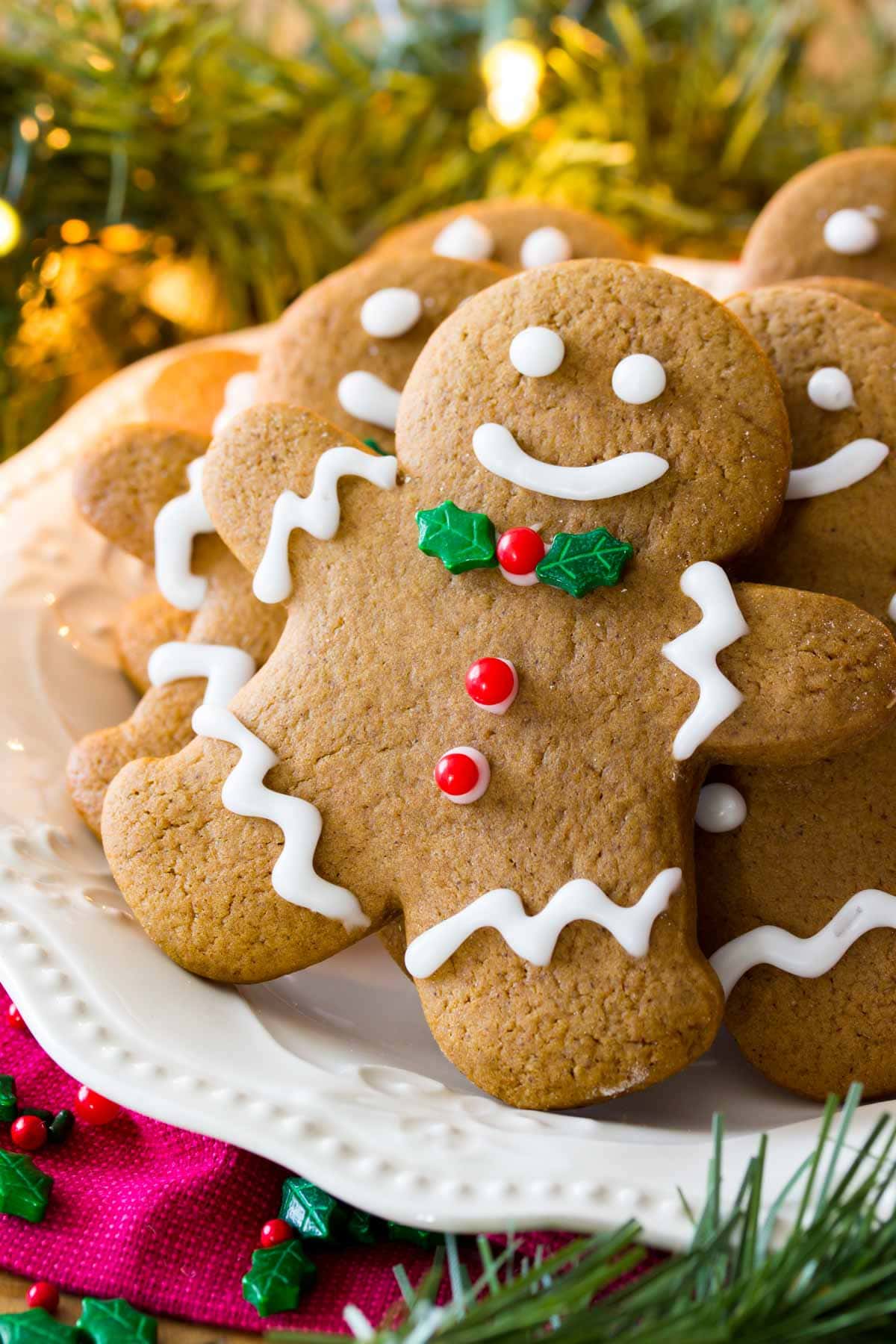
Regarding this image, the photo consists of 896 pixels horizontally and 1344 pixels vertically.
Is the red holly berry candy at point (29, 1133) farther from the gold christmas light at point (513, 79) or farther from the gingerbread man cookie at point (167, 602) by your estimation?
the gold christmas light at point (513, 79)

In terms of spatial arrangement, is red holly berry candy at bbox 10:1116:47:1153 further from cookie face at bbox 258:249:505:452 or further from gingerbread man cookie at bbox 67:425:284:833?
cookie face at bbox 258:249:505:452

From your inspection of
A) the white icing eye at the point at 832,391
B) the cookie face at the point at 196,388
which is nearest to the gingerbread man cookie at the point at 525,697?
the white icing eye at the point at 832,391

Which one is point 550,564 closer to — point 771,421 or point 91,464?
point 771,421

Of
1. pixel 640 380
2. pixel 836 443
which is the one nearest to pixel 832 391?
pixel 836 443

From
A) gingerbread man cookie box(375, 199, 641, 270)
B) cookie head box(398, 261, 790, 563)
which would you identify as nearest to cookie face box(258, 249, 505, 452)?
gingerbread man cookie box(375, 199, 641, 270)

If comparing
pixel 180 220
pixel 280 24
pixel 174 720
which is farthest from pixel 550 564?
pixel 280 24

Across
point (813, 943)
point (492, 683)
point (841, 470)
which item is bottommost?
point (813, 943)

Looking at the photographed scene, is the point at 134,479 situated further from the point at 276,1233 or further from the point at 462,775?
the point at 276,1233
